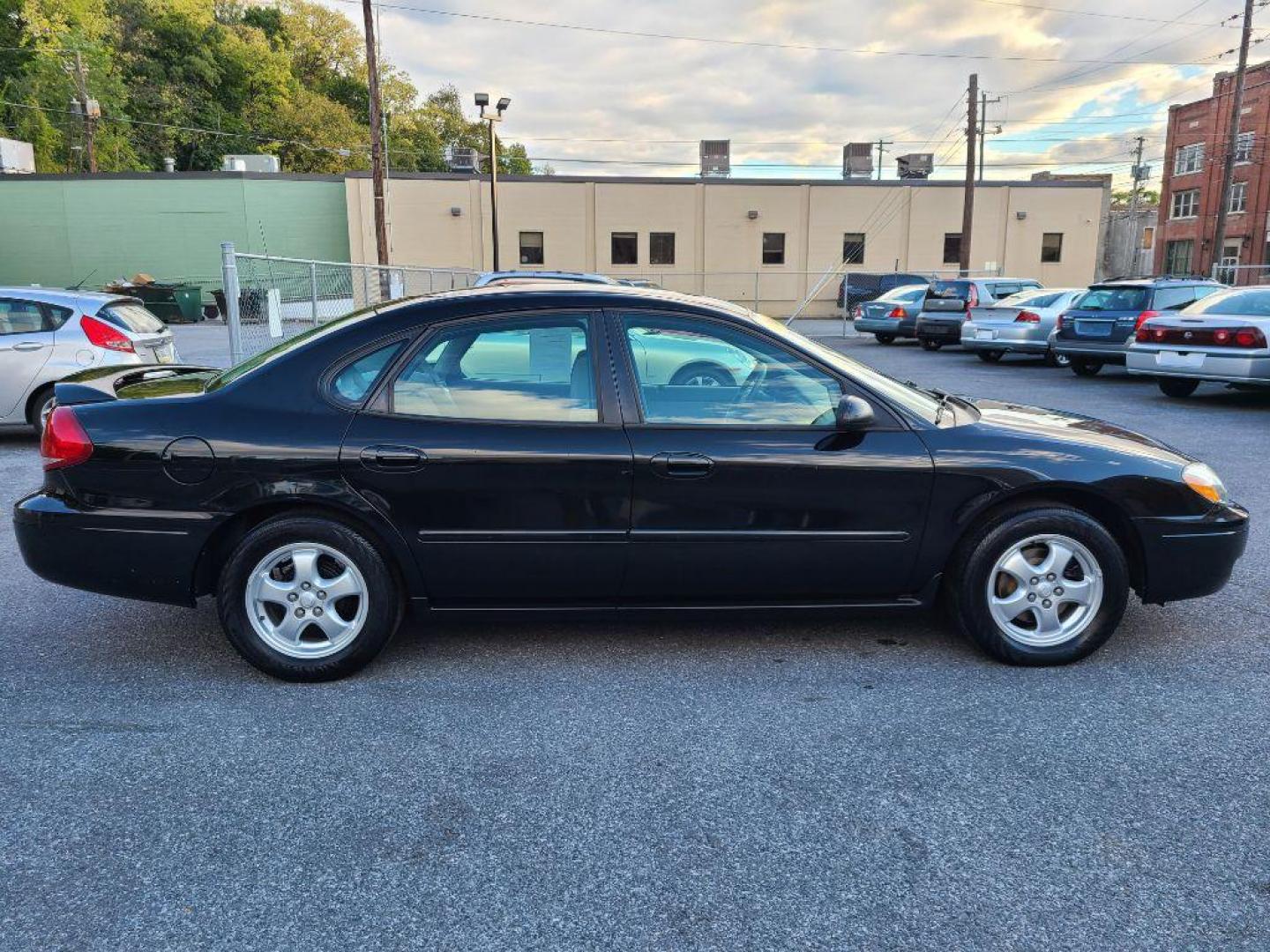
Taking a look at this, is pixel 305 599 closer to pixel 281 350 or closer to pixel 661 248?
pixel 281 350

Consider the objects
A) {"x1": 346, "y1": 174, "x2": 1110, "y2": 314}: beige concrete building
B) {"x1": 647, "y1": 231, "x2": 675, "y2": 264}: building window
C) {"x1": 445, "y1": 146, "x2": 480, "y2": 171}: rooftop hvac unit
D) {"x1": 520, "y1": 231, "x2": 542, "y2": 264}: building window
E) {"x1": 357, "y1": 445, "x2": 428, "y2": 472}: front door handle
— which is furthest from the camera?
{"x1": 445, "y1": 146, "x2": 480, "y2": 171}: rooftop hvac unit

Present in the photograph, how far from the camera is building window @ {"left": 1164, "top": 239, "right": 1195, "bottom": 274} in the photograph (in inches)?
1903

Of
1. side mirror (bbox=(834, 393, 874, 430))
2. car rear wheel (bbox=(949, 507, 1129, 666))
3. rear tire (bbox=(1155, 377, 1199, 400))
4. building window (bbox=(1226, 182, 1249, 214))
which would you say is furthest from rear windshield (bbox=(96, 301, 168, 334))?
building window (bbox=(1226, 182, 1249, 214))

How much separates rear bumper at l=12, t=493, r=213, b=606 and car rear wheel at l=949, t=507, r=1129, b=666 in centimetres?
308

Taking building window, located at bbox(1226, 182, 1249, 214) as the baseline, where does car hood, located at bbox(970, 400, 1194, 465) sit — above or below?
below

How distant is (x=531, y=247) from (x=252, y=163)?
12257mm

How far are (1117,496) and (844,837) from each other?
6.73ft

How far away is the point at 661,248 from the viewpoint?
38.1 metres

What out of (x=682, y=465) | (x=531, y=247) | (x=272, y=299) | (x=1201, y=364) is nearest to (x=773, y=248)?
(x=531, y=247)

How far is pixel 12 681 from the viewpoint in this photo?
3730 mm

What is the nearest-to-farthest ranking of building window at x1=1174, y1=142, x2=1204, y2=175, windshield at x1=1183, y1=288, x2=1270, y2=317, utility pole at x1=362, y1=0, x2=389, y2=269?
windshield at x1=1183, y1=288, x2=1270, y2=317, utility pole at x1=362, y1=0, x2=389, y2=269, building window at x1=1174, y1=142, x2=1204, y2=175

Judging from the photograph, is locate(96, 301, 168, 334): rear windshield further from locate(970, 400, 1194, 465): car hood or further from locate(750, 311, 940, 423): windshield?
locate(970, 400, 1194, 465): car hood

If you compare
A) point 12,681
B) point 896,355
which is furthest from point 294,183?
point 12,681

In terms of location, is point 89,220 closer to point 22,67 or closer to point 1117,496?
point 22,67
